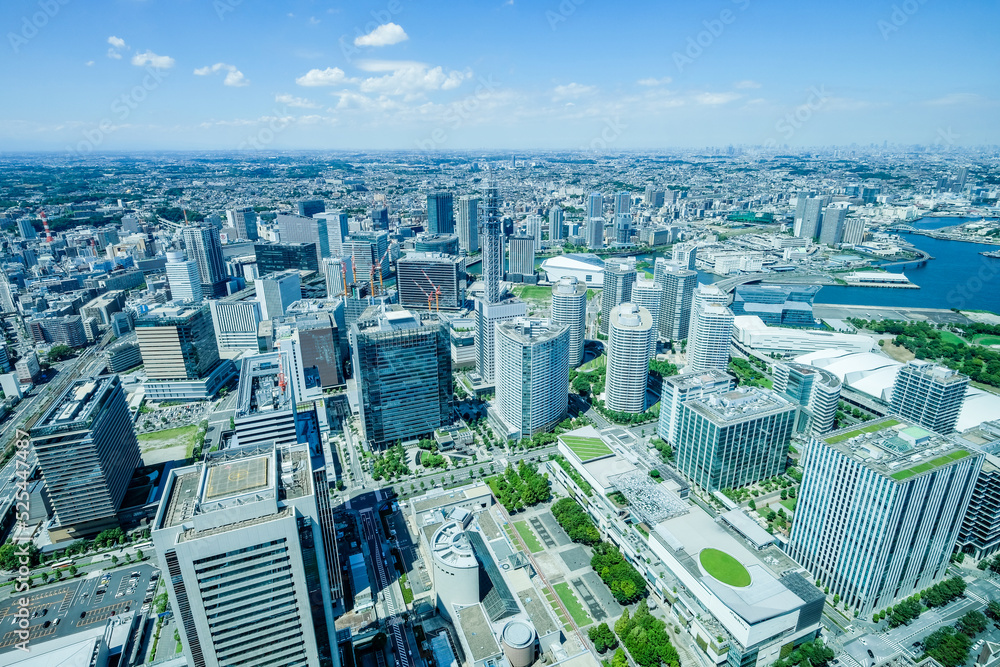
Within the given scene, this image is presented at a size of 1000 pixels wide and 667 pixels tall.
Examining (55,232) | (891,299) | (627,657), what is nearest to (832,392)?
(627,657)

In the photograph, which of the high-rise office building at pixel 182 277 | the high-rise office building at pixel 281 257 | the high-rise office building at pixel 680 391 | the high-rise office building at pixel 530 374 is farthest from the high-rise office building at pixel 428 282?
the high-rise office building at pixel 680 391

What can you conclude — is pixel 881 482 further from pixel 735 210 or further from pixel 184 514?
pixel 735 210

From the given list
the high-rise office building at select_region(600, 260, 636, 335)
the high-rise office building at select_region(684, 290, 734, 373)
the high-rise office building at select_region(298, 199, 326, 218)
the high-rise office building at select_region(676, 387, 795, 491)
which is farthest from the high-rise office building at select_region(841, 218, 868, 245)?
the high-rise office building at select_region(298, 199, 326, 218)

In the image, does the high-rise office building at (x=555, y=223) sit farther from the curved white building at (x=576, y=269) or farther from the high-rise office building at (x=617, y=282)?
the high-rise office building at (x=617, y=282)

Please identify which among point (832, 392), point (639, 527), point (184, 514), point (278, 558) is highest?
point (184, 514)

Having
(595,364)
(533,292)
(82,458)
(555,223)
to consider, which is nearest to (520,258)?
(533,292)

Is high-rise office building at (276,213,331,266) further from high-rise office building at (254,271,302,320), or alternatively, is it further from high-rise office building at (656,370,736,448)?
high-rise office building at (656,370,736,448)

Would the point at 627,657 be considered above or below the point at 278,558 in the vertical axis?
below
